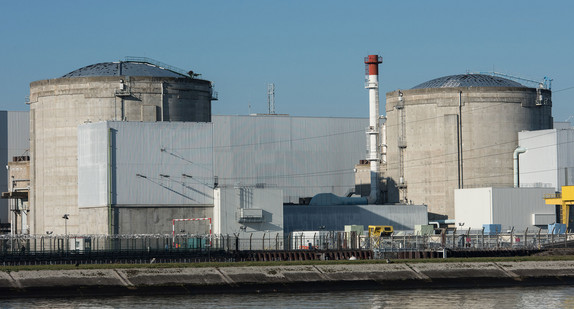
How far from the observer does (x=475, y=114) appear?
11300cm

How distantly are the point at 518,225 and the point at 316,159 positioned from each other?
109 ft

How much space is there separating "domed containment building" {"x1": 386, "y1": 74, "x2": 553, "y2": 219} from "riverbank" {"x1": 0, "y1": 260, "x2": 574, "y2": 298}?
144 ft

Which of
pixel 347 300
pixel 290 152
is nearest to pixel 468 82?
pixel 290 152

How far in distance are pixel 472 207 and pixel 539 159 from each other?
909cm

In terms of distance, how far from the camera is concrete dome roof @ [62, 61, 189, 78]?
103625 millimetres

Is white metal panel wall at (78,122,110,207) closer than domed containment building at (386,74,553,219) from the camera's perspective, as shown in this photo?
Yes

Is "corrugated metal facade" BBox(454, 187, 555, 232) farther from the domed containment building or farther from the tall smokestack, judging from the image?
the tall smokestack

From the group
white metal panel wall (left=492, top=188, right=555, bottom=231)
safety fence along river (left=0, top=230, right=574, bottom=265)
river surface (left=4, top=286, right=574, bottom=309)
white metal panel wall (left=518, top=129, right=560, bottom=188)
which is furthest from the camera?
white metal panel wall (left=518, top=129, right=560, bottom=188)

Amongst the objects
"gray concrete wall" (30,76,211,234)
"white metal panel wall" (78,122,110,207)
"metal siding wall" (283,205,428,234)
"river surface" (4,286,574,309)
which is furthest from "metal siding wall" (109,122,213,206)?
"river surface" (4,286,574,309)

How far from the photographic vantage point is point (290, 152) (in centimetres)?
13038

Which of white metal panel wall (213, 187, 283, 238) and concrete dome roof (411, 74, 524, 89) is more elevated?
concrete dome roof (411, 74, 524, 89)

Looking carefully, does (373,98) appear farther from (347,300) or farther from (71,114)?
(347,300)

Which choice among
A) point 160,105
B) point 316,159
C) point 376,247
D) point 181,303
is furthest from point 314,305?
point 316,159

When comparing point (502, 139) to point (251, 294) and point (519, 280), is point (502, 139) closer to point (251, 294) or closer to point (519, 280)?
point (519, 280)
